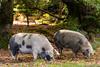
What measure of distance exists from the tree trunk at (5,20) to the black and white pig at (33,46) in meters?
4.35

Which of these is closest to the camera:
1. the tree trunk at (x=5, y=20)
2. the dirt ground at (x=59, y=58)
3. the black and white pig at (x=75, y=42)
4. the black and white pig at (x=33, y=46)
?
the black and white pig at (x=33, y=46)

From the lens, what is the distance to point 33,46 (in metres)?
15.2

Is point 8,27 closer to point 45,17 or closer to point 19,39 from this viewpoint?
point 19,39

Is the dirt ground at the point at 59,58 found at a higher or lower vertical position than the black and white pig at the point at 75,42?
lower

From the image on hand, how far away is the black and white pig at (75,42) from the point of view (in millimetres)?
16672

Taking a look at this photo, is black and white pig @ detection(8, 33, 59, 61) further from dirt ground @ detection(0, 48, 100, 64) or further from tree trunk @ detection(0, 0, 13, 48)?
tree trunk @ detection(0, 0, 13, 48)

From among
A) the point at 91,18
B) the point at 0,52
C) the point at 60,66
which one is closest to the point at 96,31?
the point at 91,18

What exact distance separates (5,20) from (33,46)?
548 cm

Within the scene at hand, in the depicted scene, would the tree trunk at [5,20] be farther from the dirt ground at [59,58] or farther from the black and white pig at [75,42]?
the black and white pig at [75,42]

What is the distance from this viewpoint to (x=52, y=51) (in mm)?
14914

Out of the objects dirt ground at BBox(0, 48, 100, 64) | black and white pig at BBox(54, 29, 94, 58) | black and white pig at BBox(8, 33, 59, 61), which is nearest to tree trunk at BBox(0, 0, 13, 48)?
dirt ground at BBox(0, 48, 100, 64)

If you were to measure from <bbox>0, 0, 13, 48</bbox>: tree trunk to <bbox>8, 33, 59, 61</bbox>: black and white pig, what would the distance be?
4.35m

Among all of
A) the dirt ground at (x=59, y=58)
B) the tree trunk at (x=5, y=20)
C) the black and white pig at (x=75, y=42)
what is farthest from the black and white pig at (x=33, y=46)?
the tree trunk at (x=5, y=20)

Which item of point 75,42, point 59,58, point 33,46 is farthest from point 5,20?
point 33,46
